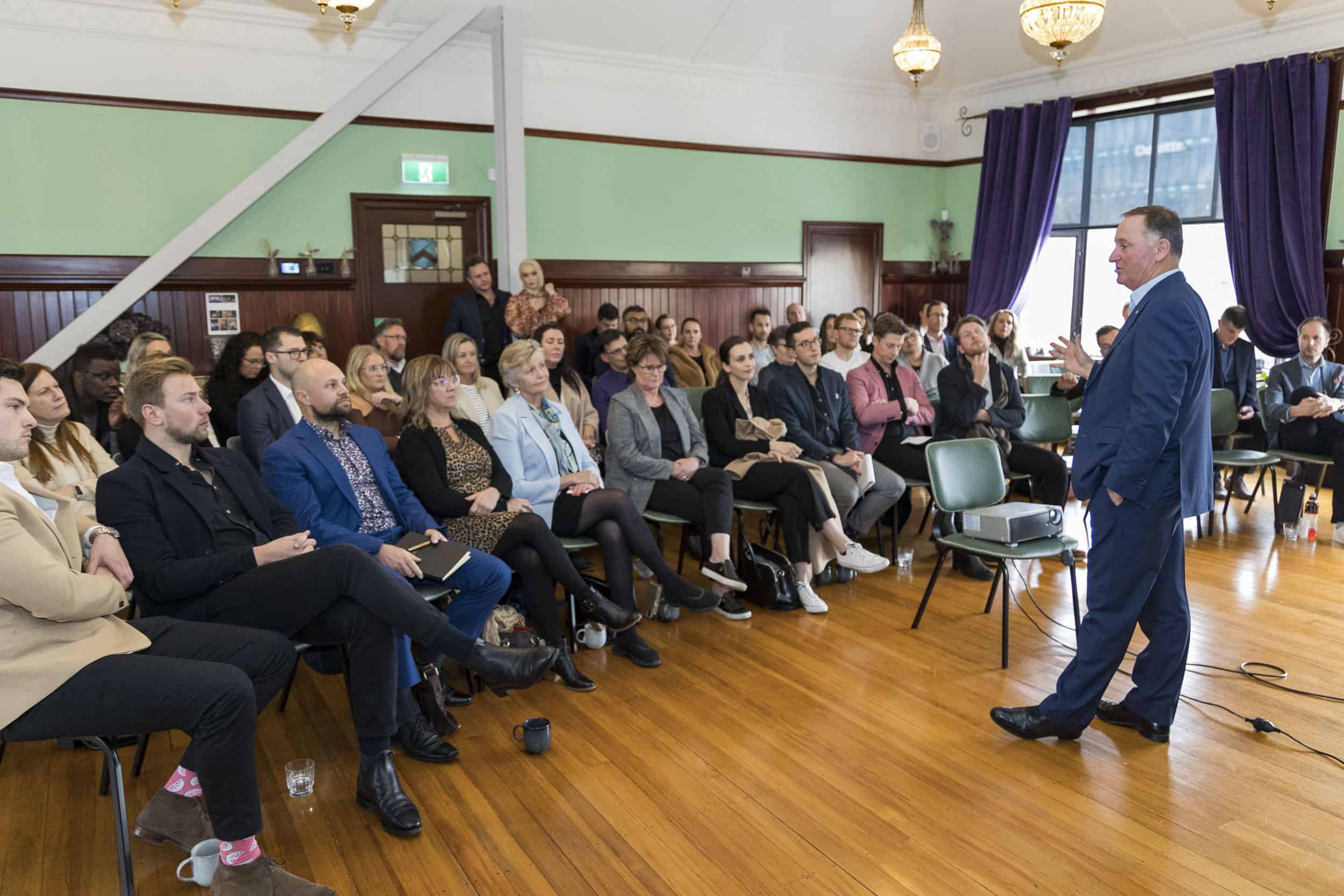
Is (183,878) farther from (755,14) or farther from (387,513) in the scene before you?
(755,14)

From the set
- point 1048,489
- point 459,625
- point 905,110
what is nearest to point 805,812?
point 459,625

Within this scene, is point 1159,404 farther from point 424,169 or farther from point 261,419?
point 424,169

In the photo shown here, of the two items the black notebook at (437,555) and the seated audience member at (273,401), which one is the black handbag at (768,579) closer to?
the black notebook at (437,555)

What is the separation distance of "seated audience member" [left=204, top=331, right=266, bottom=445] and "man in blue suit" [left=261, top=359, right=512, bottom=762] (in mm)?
1536

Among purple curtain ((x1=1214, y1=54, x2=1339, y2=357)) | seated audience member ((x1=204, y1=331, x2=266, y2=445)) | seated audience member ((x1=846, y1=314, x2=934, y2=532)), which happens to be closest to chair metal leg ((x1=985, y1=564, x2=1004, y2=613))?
seated audience member ((x1=846, y1=314, x2=934, y2=532))

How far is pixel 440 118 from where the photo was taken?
25.4ft

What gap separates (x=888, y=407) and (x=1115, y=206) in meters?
5.37

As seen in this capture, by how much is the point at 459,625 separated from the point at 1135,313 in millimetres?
2491

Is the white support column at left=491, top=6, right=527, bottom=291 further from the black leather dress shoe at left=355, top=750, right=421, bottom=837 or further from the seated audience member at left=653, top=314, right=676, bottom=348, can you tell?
the black leather dress shoe at left=355, top=750, right=421, bottom=837

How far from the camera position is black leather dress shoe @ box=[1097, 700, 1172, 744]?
10.3 ft

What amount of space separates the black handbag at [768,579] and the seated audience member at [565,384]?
1128 mm

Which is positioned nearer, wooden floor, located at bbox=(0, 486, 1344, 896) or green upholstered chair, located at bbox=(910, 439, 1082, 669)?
wooden floor, located at bbox=(0, 486, 1344, 896)

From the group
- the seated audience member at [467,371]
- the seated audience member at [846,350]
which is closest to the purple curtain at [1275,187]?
the seated audience member at [846,350]

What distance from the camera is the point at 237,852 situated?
2270mm
